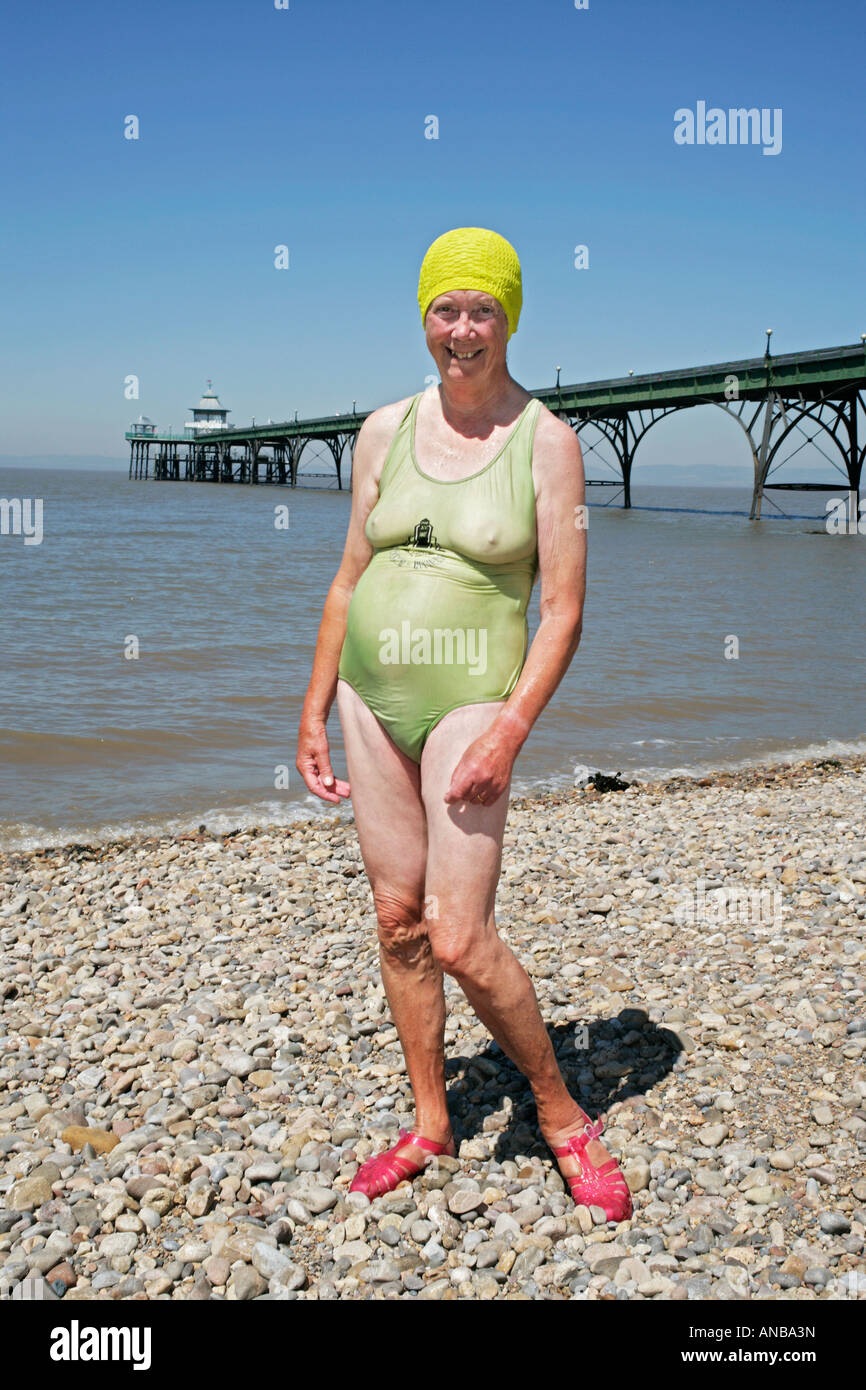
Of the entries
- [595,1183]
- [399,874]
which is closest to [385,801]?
[399,874]

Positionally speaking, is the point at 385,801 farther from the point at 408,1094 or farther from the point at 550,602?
the point at 408,1094

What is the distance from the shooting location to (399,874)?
2502 millimetres

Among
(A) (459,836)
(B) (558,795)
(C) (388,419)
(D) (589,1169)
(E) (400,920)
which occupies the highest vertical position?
(C) (388,419)

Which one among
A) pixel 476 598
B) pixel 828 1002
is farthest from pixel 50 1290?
pixel 828 1002

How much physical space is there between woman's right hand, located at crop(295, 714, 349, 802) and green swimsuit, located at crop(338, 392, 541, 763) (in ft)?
1.07

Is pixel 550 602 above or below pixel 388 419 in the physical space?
below

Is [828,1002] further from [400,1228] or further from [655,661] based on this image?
[655,661]

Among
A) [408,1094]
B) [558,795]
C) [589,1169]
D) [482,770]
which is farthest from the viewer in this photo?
[558,795]

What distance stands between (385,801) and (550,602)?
0.61 m

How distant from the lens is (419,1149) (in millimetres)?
2725

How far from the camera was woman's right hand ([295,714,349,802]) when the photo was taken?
2.68m

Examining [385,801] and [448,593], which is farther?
[385,801]

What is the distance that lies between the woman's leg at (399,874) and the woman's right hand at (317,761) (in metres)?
0.14

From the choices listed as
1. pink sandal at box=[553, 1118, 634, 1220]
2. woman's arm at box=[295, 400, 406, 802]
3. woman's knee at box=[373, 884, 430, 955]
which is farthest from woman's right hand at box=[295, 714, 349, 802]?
pink sandal at box=[553, 1118, 634, 1220]
